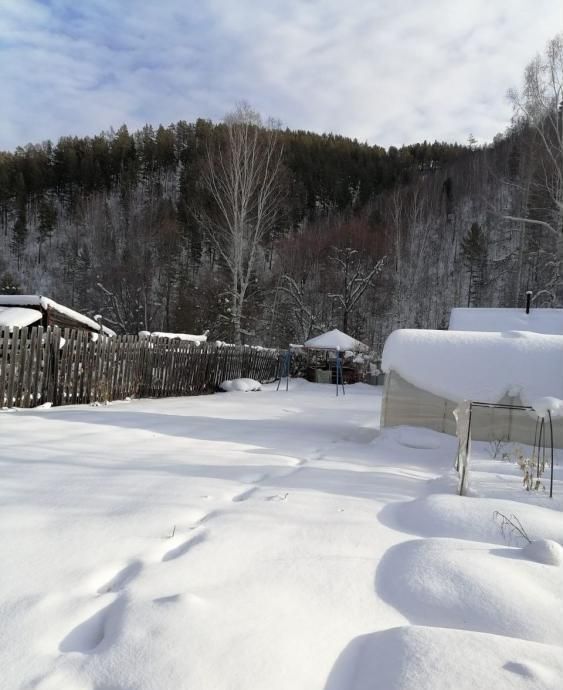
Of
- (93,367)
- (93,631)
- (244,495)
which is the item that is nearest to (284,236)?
(93,367)

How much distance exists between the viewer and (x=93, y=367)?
27.9 feet

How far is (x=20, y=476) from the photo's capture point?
3.51 m

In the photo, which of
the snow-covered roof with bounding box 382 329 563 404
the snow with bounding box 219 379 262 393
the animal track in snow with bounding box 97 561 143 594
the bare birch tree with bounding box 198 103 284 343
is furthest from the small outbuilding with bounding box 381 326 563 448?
the bare birch tree with bounding box 198 103 284 343

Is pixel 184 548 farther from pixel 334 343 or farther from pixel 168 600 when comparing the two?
pixel 334 343

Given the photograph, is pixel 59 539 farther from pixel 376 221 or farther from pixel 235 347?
pixel 376 221

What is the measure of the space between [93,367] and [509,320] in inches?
361

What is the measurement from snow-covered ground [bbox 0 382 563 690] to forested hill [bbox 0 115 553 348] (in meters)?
16.4

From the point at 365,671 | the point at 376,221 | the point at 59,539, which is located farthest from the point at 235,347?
the point at 376,221

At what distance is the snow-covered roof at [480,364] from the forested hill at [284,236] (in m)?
13.9

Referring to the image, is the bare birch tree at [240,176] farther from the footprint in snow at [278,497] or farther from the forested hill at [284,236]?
the footprint in snow at [278,497]

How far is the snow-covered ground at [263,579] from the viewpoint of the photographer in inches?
58.2

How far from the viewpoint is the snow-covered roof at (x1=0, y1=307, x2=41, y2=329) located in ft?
30.0

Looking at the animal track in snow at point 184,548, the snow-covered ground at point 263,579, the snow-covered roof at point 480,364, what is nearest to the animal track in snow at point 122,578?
the snow-covered ground at point 263,579

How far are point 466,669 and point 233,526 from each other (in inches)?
58.9
